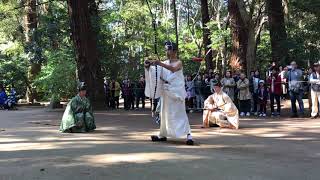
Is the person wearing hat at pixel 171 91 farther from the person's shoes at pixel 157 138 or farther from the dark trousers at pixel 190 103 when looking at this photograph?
the dark trousers at pixel 190 103

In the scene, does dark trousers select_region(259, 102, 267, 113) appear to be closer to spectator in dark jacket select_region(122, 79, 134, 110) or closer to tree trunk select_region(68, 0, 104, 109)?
spectator in dark jacket select_region(122, 79, 134, 110)

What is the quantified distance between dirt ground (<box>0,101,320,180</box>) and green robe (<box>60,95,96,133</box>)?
397mm

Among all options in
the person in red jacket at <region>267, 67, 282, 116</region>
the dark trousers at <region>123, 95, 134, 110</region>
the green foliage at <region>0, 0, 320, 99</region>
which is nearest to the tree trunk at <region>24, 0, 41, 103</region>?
the green foliage at <region>0, 0, 320, 99</region>

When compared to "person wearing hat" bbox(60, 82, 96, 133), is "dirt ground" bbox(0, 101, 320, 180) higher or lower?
lower

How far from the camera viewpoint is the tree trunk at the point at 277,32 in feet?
77.7

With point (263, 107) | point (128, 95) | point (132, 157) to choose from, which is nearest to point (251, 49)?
point (263, 107)

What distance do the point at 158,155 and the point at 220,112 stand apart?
5.74 meters

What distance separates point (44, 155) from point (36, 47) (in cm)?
2568

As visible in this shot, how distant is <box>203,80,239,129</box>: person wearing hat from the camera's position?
1380cm

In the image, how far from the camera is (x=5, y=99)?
97.4ft

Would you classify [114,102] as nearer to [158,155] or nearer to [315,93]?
[315,93]

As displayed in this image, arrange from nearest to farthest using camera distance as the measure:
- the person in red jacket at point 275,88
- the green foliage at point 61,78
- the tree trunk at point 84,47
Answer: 1. the person in red jacket at point 275,88
2. the tree trunk at point 84,47
3. the green foliage at point 61,78

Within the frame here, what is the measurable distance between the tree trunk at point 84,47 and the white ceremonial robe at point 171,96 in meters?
12.3

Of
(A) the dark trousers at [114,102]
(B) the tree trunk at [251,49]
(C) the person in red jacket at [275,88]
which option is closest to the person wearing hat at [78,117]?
(C) the person in red jacket at [275,88]
